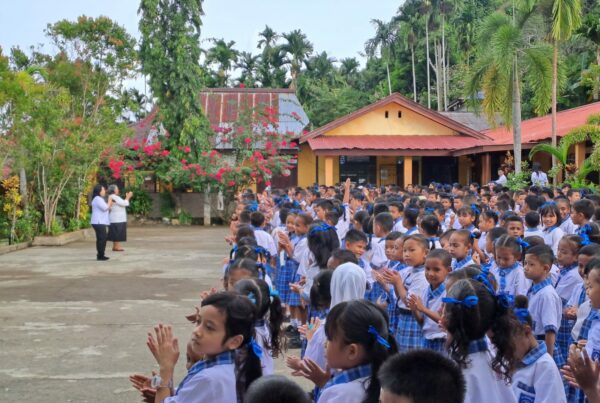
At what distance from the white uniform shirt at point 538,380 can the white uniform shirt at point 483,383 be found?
0.10 metres

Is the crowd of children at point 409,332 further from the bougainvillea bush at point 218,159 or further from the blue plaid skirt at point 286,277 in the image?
the bougainvillea bush at point 218,159

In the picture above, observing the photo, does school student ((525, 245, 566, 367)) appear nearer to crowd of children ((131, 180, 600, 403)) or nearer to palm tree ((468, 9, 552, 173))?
crowd of children ((131, 180, 600, 403))

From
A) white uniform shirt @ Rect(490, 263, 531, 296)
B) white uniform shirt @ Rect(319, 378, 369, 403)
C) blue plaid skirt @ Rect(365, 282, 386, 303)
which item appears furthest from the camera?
blue plaid skirt @ Rect(365, 282, 386, 303)

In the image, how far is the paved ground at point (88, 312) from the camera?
565cm

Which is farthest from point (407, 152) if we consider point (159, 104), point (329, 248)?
point (329, 248)

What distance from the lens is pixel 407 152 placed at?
23.6 m

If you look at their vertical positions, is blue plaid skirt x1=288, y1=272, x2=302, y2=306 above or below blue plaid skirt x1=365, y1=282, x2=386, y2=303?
below

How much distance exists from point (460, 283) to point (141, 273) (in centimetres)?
900

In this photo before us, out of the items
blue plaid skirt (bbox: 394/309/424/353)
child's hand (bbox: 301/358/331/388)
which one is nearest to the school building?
blue plaid skirt (bbox: 394/309/424/353)

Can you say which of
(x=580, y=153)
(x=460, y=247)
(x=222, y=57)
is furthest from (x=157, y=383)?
(x=222, y=57)

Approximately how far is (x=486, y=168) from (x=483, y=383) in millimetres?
22194

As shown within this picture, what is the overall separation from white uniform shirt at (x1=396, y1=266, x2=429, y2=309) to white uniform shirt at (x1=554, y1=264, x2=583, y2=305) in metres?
1.09

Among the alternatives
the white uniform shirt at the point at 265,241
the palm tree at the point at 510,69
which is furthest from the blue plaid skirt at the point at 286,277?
the palm tree at the point at 510,69

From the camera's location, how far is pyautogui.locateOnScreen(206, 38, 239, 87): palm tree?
136ft
